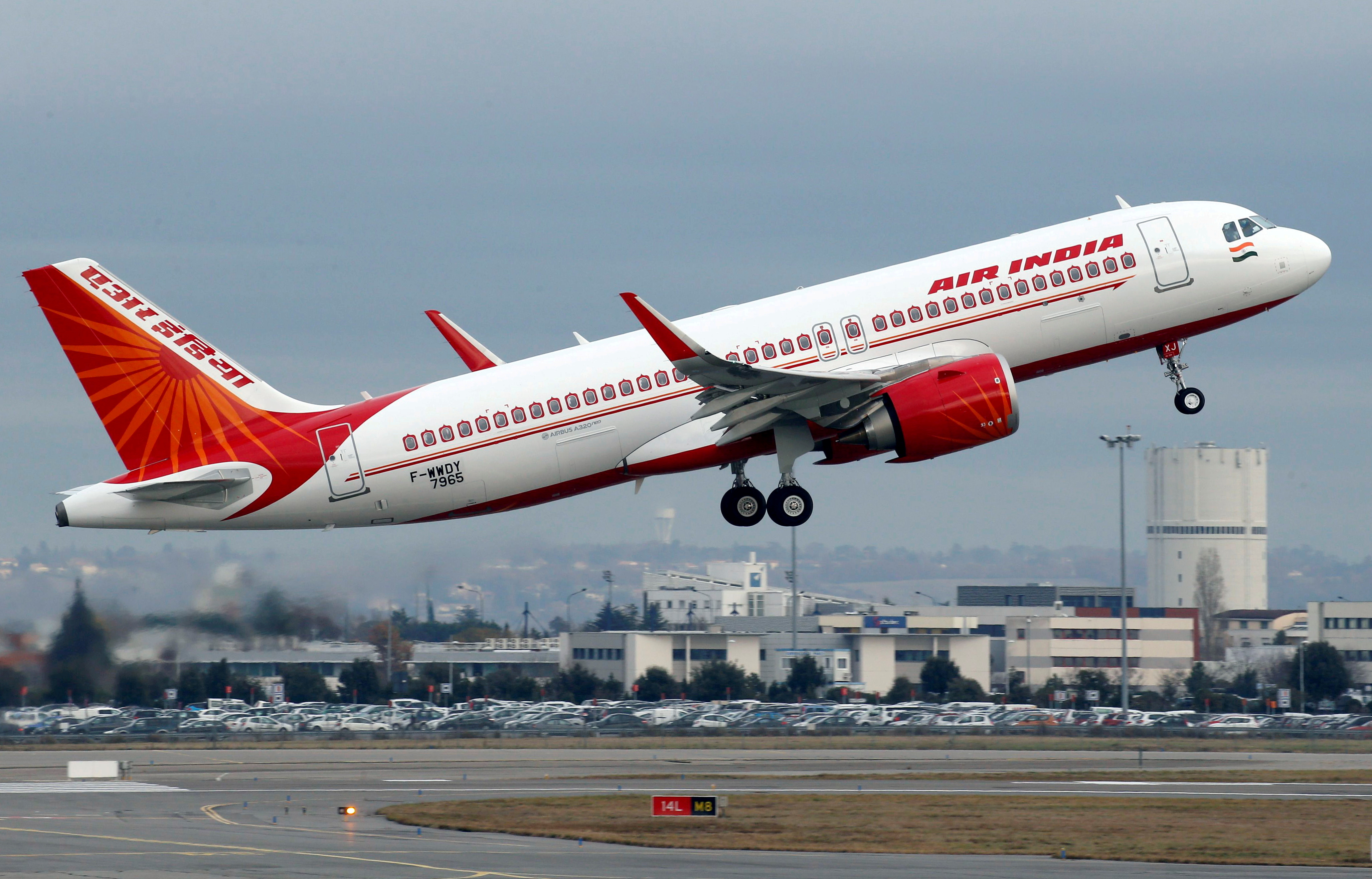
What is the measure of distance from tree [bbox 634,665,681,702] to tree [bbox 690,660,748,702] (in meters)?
1.61

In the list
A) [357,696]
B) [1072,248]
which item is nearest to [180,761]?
[357,696]

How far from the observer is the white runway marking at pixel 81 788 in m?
64.0

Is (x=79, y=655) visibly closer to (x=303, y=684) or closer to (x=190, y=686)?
(x=190, y=686)

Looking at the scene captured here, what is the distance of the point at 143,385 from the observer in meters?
46.0

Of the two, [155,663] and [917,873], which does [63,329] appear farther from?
[155,663]

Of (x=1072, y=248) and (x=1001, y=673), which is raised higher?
(x=1072, y=248)

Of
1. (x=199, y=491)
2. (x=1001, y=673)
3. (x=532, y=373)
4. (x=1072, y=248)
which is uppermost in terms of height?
(x=1072, y=248)

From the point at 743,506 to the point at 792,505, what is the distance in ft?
5.14

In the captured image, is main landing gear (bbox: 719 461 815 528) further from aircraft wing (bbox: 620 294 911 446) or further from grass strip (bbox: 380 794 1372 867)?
grass strip (bbox: 380 794 1372 867)

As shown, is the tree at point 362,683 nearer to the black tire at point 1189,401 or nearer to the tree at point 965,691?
the tree at point 965,691

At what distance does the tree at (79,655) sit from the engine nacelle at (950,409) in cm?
4220

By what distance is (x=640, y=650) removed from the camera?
13825cm

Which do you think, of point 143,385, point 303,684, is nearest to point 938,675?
point 303,684

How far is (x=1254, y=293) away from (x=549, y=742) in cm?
5466
